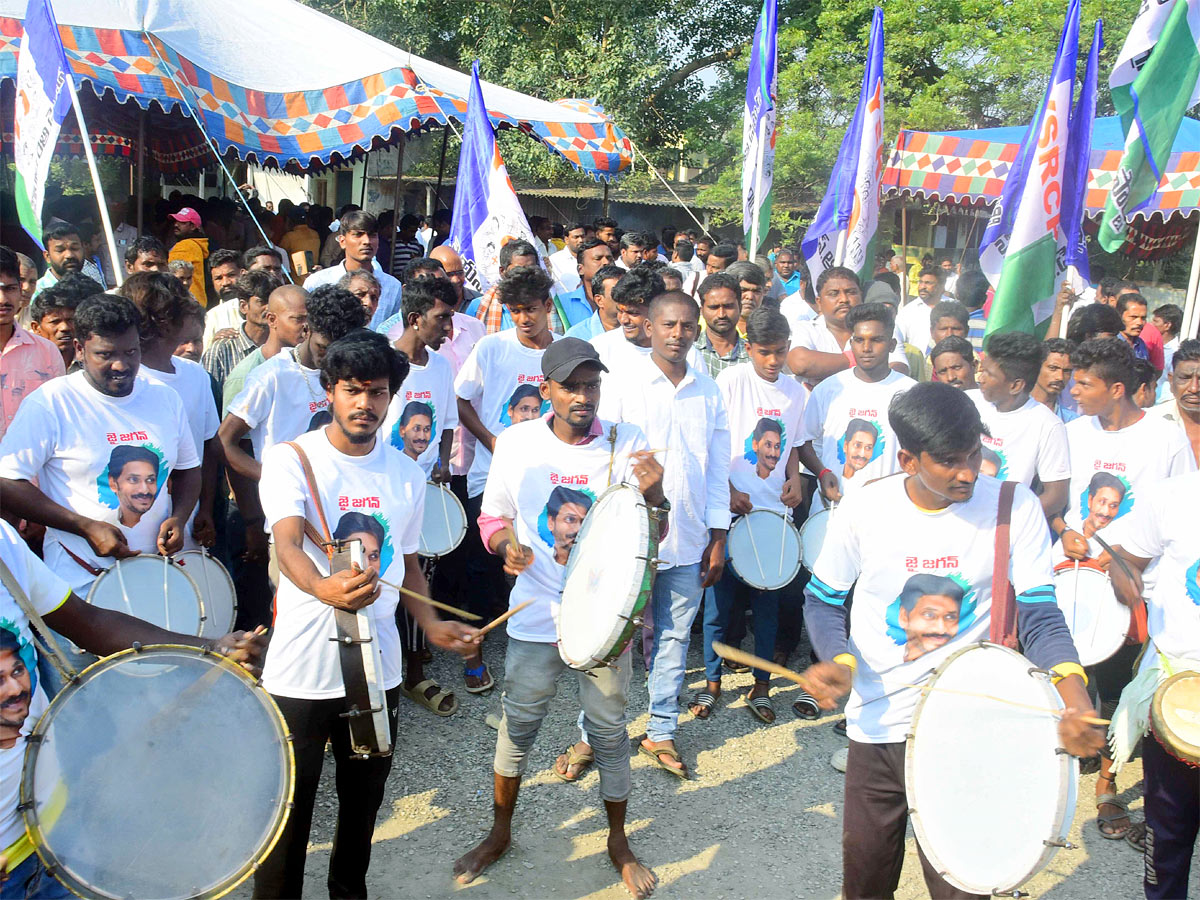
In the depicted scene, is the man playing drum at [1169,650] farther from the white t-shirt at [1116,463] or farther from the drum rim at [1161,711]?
the white t-shirt at [1116,463]

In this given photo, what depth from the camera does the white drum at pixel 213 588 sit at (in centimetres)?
444

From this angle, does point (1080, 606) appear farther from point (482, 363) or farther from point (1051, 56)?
point (1051, 56)

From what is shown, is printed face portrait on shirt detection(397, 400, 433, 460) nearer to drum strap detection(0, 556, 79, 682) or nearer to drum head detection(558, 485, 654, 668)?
drum head detection(558, 485, 654, 668)

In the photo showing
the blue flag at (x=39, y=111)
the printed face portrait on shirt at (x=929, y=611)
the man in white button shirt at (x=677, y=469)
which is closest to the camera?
the printed face portrait on shirt at (x=929, y=611)

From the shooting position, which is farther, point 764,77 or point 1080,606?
point 764,77

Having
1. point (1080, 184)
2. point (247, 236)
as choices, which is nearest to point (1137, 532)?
point (1080, 184)

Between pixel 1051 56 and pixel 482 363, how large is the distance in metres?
21.4

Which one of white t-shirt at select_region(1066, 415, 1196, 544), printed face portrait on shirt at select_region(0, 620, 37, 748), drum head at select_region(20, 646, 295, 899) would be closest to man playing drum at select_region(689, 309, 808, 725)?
white t-shirt at select_region(1066, 415, 1196, 544)

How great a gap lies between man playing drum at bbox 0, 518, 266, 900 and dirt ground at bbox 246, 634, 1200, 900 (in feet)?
5.08

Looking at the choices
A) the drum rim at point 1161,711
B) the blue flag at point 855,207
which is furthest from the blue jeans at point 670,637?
the blue flag at point 855,207

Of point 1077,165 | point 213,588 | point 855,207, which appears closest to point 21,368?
point 213,588

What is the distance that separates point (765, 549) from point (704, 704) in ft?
3.06

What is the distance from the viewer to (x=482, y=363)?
6.05 metres

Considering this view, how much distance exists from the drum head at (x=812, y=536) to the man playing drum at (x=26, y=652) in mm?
3596
